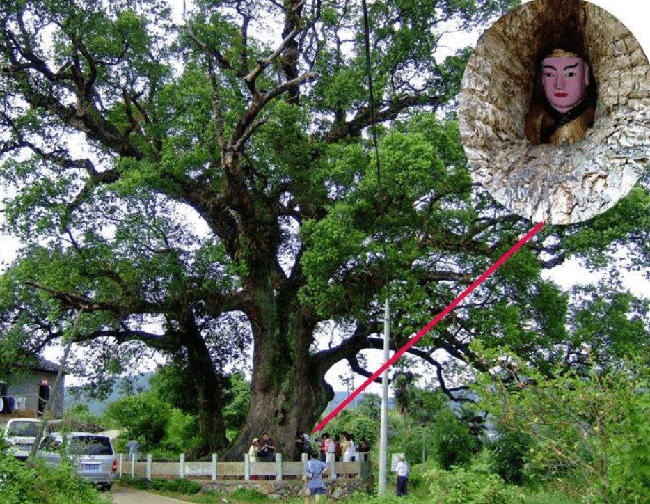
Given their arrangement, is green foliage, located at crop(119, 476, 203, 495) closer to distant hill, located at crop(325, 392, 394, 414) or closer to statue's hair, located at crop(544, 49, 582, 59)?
distant hill, located at crop(325, 392, 394, 414)

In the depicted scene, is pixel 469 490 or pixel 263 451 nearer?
pixel 469 490

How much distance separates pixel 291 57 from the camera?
22203 mm

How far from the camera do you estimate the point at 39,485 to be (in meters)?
10.3

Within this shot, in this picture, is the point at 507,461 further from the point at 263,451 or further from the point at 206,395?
the point at 206,395

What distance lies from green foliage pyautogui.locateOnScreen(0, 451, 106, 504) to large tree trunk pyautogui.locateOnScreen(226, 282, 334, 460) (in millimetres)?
11790

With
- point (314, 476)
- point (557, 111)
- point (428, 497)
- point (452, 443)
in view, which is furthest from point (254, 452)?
point (557, 111)

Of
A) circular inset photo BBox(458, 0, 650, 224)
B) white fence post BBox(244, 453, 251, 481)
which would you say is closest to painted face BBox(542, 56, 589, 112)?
circular inset photo BBox(458, 0, 650, 224)

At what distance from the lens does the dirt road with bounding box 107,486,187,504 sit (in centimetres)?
1791

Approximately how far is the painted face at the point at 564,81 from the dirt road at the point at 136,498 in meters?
15.6

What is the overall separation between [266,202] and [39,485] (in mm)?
13322

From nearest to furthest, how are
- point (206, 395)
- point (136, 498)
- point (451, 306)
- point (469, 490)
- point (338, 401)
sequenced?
point (451, 306)
point (469, 490)
point (136, 498)
point (206, 395)
point (338, 401)

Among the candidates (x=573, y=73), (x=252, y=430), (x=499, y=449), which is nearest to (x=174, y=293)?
(x=252, y=430)

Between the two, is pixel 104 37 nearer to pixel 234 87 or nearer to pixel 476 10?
pixel 234 87

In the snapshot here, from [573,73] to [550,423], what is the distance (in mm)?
5218
